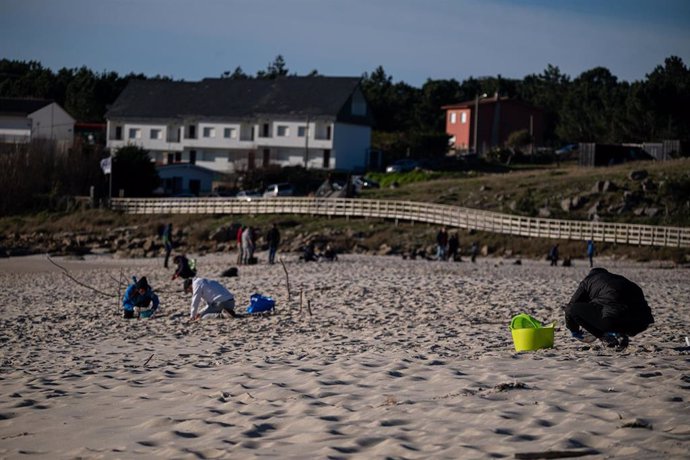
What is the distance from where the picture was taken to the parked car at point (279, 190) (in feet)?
200

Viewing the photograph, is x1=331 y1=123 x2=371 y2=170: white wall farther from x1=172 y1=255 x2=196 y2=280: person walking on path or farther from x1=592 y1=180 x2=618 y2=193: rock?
x1=172 y1=255 x2=196 y2=280: person walking on path

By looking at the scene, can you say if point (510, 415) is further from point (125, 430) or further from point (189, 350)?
point (189, 350)

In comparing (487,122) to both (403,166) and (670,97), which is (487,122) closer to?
(403,166)

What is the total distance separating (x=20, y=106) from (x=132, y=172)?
23.7 metres

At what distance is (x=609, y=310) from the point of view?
38.3ft

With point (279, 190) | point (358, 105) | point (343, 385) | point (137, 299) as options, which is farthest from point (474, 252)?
point (358, 105)

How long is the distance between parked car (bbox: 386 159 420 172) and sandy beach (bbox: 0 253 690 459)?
162 ft

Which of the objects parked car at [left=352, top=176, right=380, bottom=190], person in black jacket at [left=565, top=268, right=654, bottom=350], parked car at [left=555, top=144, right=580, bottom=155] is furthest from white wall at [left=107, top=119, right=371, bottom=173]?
person in black jacket at [left=565, top=268, right=654, bottom=350]

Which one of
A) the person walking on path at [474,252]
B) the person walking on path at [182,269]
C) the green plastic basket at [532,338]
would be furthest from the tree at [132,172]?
the green plastic basket at [532,338]

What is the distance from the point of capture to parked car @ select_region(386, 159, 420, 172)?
227ft

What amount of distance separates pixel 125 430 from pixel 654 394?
16.4ft

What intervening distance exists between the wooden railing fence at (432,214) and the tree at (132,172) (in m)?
5.61

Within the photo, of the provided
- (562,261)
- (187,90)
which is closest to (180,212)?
(562,261)

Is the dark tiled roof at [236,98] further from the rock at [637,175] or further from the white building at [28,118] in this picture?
the rock at [637,175]
